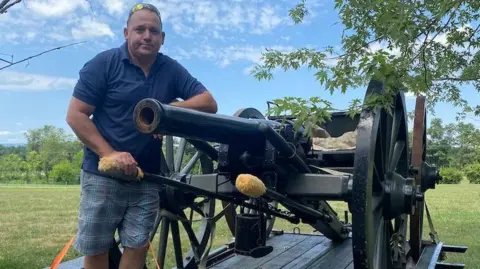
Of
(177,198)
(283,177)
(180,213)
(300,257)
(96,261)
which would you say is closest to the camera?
(96,261)

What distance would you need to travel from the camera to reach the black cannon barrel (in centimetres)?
231

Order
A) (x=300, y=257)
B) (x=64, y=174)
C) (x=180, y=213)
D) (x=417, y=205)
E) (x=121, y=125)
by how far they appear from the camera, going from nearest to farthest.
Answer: (x=121, y=125) < (x=180, y=213) < (x=417, y=205) < (x=300, y=257) < (x=64, y=174)

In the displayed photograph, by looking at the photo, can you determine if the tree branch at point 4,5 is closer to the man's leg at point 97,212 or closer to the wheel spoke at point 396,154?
the man's leg at point 97,212

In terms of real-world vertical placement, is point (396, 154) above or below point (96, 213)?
above

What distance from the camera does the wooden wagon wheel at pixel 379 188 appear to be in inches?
129

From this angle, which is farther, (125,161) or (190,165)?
(190,165)

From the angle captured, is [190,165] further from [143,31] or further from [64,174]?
[64,174]

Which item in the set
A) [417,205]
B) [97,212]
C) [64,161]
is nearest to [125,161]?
[97,212]

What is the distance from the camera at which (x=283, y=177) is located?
3598 millimetres

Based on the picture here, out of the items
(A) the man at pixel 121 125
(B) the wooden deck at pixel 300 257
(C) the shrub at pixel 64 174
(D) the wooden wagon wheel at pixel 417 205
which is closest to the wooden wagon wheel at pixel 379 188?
(D) the wooden wagon wheel at pixel 417 205

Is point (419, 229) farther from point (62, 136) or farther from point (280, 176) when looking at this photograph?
point (62, 136)

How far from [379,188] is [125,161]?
6.48ft

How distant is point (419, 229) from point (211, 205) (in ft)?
6.27

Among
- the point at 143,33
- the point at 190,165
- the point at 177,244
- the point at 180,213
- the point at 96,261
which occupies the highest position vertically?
the point at 143,33
